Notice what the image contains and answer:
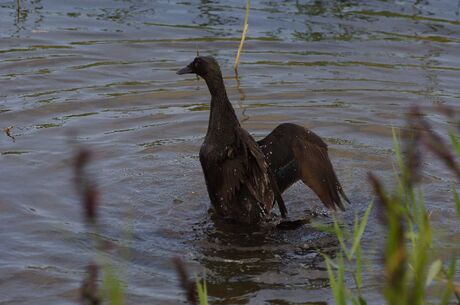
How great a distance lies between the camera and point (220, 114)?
688 centimetres

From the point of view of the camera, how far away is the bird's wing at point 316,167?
6902 millimetres

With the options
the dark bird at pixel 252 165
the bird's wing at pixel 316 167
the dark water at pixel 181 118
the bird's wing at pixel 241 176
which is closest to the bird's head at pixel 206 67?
the dark bird at pixel 252 165

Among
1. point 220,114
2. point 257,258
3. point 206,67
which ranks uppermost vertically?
point 206,67

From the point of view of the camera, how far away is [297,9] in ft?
39.7

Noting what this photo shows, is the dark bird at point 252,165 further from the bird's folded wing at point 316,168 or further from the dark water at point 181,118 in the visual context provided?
the dark water at point 181,118

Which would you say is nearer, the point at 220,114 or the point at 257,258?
the point at 257,258

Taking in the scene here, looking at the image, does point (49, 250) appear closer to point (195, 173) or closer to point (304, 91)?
point (195, 173)

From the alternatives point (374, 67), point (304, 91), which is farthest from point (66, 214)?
point (374, 67)

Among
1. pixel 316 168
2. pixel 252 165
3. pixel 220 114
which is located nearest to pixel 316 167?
pixel 316 168

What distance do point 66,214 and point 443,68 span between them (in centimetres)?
494

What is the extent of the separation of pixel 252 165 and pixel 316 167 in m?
0.47

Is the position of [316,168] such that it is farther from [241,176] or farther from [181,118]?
[181,118]

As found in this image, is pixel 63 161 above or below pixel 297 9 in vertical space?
below

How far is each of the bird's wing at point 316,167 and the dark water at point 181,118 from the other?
0.31 m
